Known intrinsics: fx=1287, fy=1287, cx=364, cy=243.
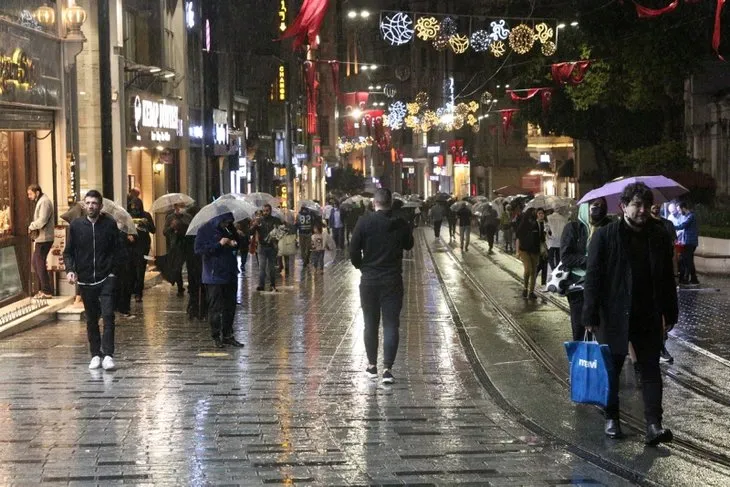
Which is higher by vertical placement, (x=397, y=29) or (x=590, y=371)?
(x=397, y=29)

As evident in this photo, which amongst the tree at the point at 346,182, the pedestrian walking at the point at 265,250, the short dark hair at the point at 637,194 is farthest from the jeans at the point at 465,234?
the tree at the point at 346,182

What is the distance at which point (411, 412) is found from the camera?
35.7 feet

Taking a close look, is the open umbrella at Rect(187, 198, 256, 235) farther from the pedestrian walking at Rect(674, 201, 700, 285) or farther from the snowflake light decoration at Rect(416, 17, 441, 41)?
the snowflake light decoration at Rect(416, 17, 441, 41)

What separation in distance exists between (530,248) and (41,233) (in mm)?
9186

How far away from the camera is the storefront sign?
93.5 feet

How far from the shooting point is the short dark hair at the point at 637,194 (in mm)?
9055

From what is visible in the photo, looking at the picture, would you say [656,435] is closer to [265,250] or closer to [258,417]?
[258,417]

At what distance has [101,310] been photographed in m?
13.6

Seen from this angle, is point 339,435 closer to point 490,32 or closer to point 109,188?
point 109,188

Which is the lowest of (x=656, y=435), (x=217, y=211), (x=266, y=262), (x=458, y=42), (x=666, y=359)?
(x=666, y=359)

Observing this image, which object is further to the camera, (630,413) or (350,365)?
(350,365)

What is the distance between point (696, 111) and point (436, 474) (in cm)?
3590

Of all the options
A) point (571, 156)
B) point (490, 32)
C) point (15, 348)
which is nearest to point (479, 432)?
point (15, 348)

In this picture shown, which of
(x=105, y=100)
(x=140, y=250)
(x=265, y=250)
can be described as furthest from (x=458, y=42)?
(x=140, y=250)
